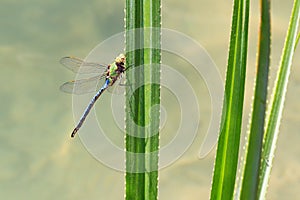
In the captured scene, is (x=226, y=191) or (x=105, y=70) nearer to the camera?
(x=226, y=191)

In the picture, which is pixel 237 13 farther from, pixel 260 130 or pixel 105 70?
pixel 105 70

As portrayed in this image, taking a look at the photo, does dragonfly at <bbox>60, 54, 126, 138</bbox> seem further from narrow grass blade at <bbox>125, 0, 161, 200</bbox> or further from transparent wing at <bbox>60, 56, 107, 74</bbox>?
narrow grass blade at <bbox>125, 0, 161, 200</bbox>

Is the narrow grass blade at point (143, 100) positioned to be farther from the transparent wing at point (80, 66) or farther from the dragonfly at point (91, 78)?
the transparent wing at point (80, 66)

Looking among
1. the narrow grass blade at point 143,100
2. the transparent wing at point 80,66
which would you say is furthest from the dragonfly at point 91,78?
the narrow grass blade at point 143,100

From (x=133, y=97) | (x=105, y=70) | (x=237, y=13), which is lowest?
(x=133, y=97)

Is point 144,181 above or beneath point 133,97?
beneath

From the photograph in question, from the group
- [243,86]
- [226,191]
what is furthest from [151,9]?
[226,191]

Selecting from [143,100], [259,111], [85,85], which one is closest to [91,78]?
[85,85]
